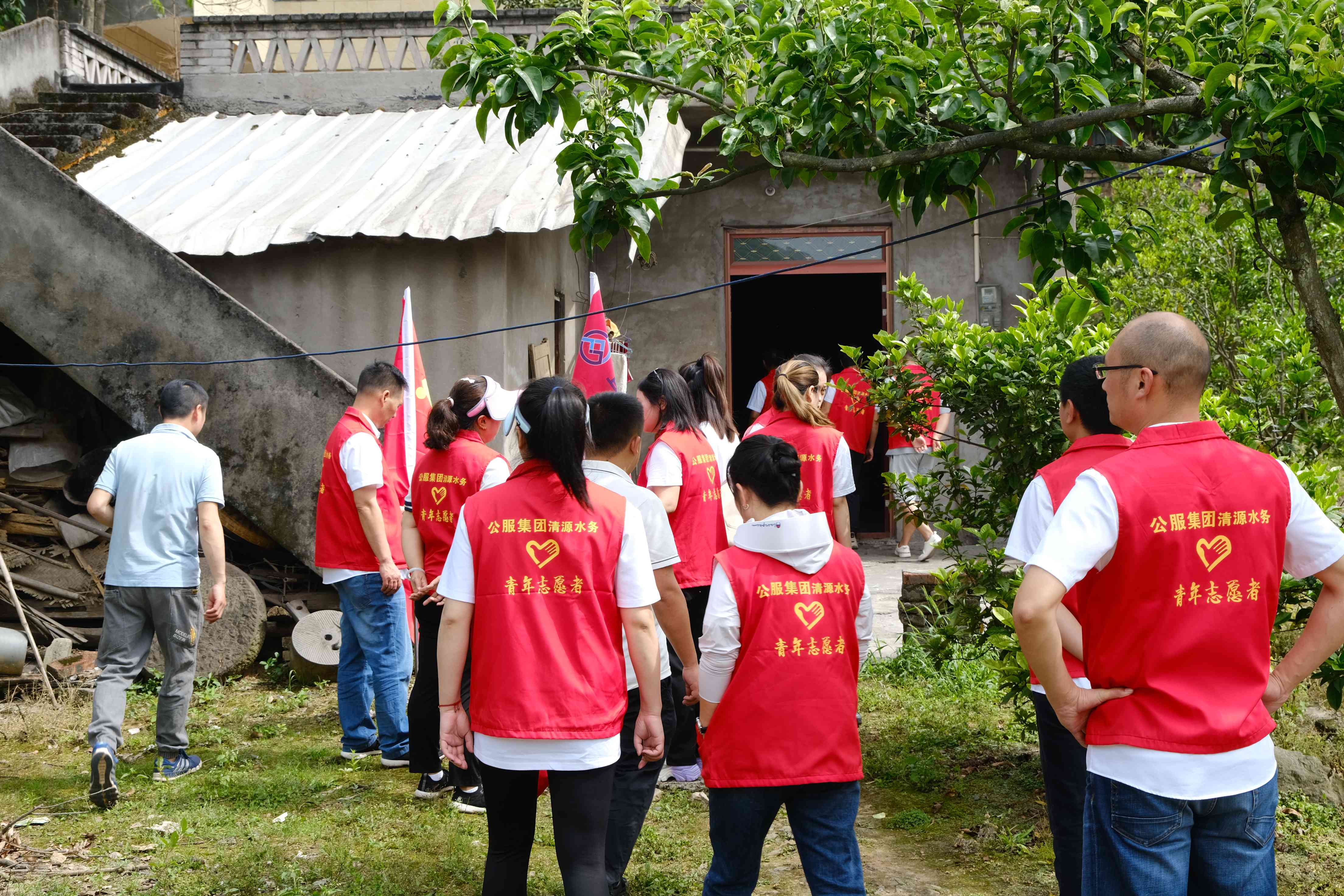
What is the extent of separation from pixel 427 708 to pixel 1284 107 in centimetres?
407

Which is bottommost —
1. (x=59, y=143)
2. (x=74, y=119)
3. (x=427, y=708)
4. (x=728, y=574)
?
(x=427, y=708)

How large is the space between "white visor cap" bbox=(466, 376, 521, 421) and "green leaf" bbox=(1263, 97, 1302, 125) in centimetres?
318

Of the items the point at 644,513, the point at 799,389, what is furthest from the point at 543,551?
the point at 799,389

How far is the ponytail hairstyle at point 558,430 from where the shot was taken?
3.35 m

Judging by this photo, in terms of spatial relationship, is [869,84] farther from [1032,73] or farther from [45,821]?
[45,821]

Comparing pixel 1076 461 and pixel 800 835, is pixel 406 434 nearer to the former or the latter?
pixel 800 835

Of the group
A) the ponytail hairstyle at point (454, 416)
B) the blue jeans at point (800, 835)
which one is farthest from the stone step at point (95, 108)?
the blue jeans at point (800, 835)

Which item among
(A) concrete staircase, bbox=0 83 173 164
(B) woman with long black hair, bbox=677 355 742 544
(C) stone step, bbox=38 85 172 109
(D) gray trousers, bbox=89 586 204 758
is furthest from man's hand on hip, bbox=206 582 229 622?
(C) stone step, bbox=38 85 172 109

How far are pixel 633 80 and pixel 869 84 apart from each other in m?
0.86

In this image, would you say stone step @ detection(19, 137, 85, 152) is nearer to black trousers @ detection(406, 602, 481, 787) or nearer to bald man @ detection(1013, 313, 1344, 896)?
black trousers @ detection(406, 602, 481, 787)

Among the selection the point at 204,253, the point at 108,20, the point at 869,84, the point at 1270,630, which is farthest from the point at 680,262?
the point at 108,20

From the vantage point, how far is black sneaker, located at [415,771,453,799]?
17.7ft

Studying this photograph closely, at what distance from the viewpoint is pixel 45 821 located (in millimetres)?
5141

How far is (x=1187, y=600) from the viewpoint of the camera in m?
2.56
